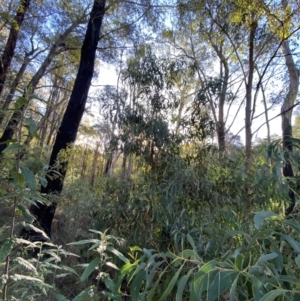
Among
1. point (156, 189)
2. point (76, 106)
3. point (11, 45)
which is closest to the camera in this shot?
point (156, 189)

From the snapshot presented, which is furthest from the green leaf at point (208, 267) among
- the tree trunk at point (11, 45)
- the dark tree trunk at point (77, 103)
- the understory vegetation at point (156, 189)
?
the tree trunk at point (11, 45)

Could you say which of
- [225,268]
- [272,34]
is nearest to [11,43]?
[272,34]

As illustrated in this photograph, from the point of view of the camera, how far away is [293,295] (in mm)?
558

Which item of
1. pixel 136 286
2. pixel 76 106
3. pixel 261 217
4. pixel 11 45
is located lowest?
pixel 136 286

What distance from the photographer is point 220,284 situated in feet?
1.71

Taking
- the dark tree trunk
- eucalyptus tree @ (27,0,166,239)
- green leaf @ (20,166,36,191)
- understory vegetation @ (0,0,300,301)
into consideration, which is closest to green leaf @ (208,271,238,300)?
understory vegetation @ (0,0,300,301)

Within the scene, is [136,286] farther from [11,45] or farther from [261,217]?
[11,45]

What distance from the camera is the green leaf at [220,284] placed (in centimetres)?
51

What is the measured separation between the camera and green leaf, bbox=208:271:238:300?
513 millimetres

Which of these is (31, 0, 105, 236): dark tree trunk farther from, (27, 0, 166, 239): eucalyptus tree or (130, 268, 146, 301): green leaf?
(130, 268, 146, 301): green leaf

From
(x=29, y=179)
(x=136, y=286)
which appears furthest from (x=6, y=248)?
(x=136, y=286)

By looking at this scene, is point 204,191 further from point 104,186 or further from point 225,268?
point 225,268

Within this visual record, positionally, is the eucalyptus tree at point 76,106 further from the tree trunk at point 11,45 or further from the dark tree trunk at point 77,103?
the tree trunk at point 11,45

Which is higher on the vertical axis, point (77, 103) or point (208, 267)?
point (77, 103)
